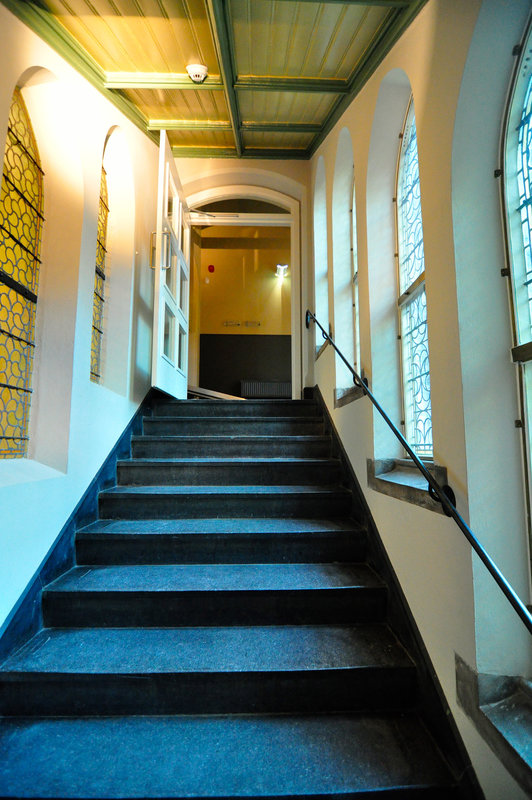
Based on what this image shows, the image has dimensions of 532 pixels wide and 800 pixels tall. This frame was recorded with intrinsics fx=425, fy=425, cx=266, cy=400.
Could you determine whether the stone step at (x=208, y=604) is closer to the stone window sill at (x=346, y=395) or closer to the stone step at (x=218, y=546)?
the stone step at (x=218, y=546)

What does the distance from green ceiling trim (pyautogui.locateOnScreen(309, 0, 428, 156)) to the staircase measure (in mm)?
2286

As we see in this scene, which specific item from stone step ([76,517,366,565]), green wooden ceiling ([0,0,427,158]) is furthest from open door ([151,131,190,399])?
stone step ([76,517,366,565])

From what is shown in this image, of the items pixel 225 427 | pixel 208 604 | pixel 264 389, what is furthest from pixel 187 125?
pixel 264 389

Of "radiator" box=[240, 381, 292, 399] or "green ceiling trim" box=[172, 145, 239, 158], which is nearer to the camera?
"green ceiling trim" box=[172, 145, 239, 158]

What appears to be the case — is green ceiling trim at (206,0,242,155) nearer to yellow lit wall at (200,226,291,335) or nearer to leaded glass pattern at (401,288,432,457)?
leaded glass pattern at (401,288,432,457)

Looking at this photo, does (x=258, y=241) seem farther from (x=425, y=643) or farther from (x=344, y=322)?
(x=425, y=643)

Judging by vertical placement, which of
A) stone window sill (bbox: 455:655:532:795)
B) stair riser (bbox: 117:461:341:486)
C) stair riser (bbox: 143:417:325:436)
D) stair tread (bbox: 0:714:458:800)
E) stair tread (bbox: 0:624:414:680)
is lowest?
stair tread (bbox: 0:714:458:800)

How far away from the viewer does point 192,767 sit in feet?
3.99

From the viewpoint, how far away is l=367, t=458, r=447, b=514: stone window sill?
1402 millimetres

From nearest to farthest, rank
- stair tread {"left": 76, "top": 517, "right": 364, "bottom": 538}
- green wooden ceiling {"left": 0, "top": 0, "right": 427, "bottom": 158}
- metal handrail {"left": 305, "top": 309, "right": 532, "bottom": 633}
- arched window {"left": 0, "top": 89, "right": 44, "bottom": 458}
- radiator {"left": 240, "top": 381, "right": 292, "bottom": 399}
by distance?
metal handrail {"left": 305, "top": 309, "right": 532, "bottom": 633}, arched window {"left": 0, "top": 89, "right": 44, "bottom": 458}, stair tread {"left": 76, "top": 517, "right": 364, "bottom": 538}, green wooden ceiling {"left": 0, "top": 0, "right": 427, "bottom": 158}, radiator {"left": 240, "top": 381, "right": 292, "bottom": 399}

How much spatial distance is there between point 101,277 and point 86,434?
1.12 meters

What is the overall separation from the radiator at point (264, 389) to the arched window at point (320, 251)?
14.3 ft

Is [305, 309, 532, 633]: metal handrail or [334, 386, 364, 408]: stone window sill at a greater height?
[334, 386, 364, 408]: stone window sill

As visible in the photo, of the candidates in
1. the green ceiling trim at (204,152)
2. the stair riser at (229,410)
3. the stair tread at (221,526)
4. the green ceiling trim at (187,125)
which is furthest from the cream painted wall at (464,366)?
the green ceiling trim at (204,152)
